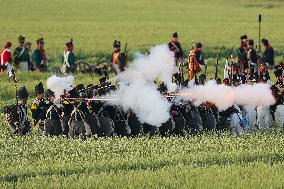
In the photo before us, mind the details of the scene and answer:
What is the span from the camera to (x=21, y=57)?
40656mm

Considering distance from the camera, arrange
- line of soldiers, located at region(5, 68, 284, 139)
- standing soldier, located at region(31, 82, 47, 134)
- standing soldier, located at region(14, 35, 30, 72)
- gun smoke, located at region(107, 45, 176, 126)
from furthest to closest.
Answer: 1. standing soldier, located at region(14, 35, 30, 72)
2. standing soldier, located at region(31, 82, 47, 134)
3. line of soldiers, located at region(5, 68, 284, 139)
4. gun smoke, located at region(107, 45, 176, 126)

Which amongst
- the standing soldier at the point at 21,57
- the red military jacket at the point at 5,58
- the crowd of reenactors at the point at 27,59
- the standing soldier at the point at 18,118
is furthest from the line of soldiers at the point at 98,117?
the standing soldier at the point at 21,57

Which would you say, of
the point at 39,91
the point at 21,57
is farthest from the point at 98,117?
the point at 21,57

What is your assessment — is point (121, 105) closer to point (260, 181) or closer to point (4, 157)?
point (4, 157)

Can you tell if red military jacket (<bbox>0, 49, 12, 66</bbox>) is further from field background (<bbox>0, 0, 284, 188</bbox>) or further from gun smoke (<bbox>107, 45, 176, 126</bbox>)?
gun smoke (<bbox>107, 45, 176, 126</bbox>)

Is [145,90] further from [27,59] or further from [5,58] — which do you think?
[27,59]

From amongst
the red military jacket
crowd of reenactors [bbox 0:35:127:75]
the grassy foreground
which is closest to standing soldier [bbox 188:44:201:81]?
the grassy foreground

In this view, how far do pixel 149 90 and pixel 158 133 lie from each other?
1144mm

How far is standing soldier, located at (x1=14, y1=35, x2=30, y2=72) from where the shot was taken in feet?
133

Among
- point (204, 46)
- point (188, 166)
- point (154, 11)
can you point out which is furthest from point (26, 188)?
point (154, 11)

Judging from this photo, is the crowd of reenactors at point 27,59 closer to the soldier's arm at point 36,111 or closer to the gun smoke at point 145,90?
the gun smoke at point 145,90

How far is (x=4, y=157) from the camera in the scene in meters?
18.4

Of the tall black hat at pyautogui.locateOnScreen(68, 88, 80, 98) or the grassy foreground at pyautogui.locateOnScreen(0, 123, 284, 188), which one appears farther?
the tall black hat at pyautogui.locateOnScreen(68, 88, 80, 98)

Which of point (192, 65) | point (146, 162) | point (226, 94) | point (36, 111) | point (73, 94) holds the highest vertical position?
point (192, 65)
